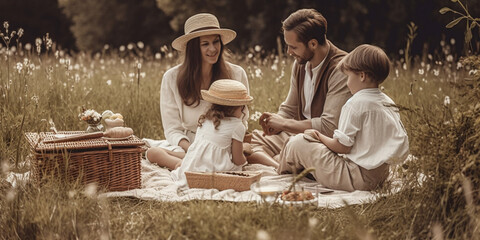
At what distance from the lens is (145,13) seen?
788 inches

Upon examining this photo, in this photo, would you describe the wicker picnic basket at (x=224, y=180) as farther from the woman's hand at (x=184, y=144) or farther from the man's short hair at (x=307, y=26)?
the man's short hair at (x=307, y=26)

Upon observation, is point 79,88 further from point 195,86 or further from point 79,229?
point 79,229

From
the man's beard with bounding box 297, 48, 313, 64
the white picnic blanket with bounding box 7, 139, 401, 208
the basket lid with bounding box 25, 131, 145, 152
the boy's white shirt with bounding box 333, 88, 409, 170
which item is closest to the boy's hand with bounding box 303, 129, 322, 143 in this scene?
the boy's white shirt with bounding box 333, 88, 409, 170

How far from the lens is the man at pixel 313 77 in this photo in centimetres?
501

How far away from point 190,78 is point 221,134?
3.37 feet

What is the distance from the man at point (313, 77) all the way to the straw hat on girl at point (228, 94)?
1.49ft

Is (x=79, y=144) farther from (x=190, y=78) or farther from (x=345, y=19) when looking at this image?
(x=345, y=19)

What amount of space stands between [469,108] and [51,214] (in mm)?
2707

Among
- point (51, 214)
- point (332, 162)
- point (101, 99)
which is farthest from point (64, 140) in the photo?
point (101, 99)

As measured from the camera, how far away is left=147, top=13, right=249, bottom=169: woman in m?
5.62

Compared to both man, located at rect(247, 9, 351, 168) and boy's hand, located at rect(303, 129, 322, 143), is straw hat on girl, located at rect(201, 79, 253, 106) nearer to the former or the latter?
man, located at rect(247, 9, 351, 168)

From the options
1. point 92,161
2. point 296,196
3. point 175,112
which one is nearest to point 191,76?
point 175,112

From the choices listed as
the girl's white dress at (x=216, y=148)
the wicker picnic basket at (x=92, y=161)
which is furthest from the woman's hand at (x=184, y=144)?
the wicker picnic basket at (x=92, y=161)

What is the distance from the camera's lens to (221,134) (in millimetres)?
4906
